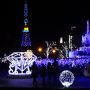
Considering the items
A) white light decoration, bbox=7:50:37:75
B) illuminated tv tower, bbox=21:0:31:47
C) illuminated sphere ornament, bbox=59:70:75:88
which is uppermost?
illuminated tv tower, bbox=21:0:31:47

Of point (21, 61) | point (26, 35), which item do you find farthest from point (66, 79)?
point (26, 35)

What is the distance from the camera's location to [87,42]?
72.4m

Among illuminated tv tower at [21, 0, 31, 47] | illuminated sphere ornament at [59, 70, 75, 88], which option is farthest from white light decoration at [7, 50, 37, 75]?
illuminated tv tower at [21, 0, 31, 47]

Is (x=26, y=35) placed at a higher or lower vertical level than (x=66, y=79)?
higher

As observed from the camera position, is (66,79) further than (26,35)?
No

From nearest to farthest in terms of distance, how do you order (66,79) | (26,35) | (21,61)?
(66,79)
(21,61)
(26,35)

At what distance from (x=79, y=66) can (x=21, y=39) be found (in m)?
66.8

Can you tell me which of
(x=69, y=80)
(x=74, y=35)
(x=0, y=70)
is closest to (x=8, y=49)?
(x=74, y=35)

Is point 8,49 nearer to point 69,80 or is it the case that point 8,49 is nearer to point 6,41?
point 6,41

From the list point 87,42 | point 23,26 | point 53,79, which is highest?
point 23,26

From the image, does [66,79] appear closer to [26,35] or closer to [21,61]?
[21,61]

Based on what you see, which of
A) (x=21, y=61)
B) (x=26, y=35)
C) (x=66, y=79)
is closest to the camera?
(x=66, y=79)

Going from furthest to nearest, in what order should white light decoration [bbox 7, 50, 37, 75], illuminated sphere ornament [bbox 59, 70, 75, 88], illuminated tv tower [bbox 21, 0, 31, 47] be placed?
1. illuminated tv tower [bbox 21, 0, 31, 47]
2. white light decoration [bbox 7, 50, 37, 75]
3. illuminated sphere ornament [bbox 59, 70, 75, 88]

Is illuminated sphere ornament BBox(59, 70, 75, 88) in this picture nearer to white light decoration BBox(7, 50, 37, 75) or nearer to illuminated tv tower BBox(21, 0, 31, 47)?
white light decoration BBox(7, 50, 37, 75)
